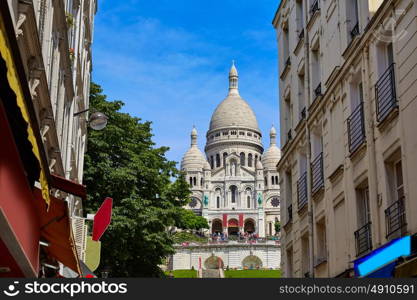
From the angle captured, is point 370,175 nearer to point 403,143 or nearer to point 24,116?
point 403,143

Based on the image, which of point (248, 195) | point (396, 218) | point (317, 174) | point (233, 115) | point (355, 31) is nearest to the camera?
point (396, 218)

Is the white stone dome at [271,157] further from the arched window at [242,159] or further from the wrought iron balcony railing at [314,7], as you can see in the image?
the wrought iron balcony railing at [314,7]

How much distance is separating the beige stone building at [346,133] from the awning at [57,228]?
18.8ft

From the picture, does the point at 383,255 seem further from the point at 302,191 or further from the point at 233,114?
the point at 233,114

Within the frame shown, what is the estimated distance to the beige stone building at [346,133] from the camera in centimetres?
1423


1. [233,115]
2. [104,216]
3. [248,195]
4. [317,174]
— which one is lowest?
[104,216]

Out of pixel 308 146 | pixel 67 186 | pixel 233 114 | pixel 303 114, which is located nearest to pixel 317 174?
pixel 308 146

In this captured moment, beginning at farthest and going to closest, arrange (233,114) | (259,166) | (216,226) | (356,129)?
(233,114)
(259,166)
(216,226)
(356,129)

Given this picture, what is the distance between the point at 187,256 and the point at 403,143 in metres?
107

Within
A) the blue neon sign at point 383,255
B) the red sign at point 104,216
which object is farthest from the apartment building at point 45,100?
the blue neon sign at point 383,255

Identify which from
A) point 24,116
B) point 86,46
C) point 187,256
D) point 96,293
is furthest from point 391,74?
point 187,256

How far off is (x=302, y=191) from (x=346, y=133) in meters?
4.61

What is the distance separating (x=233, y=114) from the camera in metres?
178

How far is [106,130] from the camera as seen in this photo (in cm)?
3647
